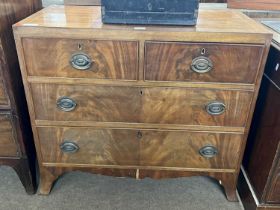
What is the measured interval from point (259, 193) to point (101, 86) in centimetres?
77

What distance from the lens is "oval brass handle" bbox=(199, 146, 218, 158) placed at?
115cm

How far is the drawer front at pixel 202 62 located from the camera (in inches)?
37.4

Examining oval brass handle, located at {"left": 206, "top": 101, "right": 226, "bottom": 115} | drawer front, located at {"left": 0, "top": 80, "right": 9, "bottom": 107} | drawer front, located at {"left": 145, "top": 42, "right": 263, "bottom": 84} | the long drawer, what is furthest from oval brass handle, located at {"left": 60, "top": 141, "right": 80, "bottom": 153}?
oval brass handle, located at {"left": 206, "top": 101, "right": 226, "bottom": 115}

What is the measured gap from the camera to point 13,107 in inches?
43.2

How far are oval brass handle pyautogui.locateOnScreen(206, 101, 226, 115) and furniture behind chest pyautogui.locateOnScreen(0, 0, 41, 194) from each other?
0.74 meters

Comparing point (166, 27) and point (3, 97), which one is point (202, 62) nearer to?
point (166, 27)

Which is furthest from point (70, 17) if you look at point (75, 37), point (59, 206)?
point (59, 206)

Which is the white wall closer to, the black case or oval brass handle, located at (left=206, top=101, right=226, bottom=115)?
the black case

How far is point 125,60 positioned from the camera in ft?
3.22

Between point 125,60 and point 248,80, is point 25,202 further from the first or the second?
point 248,80

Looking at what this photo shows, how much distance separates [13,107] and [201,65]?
2.39 ft

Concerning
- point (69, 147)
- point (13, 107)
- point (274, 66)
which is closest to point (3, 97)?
point (13, 107)

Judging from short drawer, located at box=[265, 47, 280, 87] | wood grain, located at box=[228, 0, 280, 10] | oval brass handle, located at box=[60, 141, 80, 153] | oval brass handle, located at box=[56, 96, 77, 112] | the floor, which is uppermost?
wood grain, located at box=[228, 0, 280, 10]

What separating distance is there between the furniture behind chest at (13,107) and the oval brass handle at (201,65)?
2.21ft
